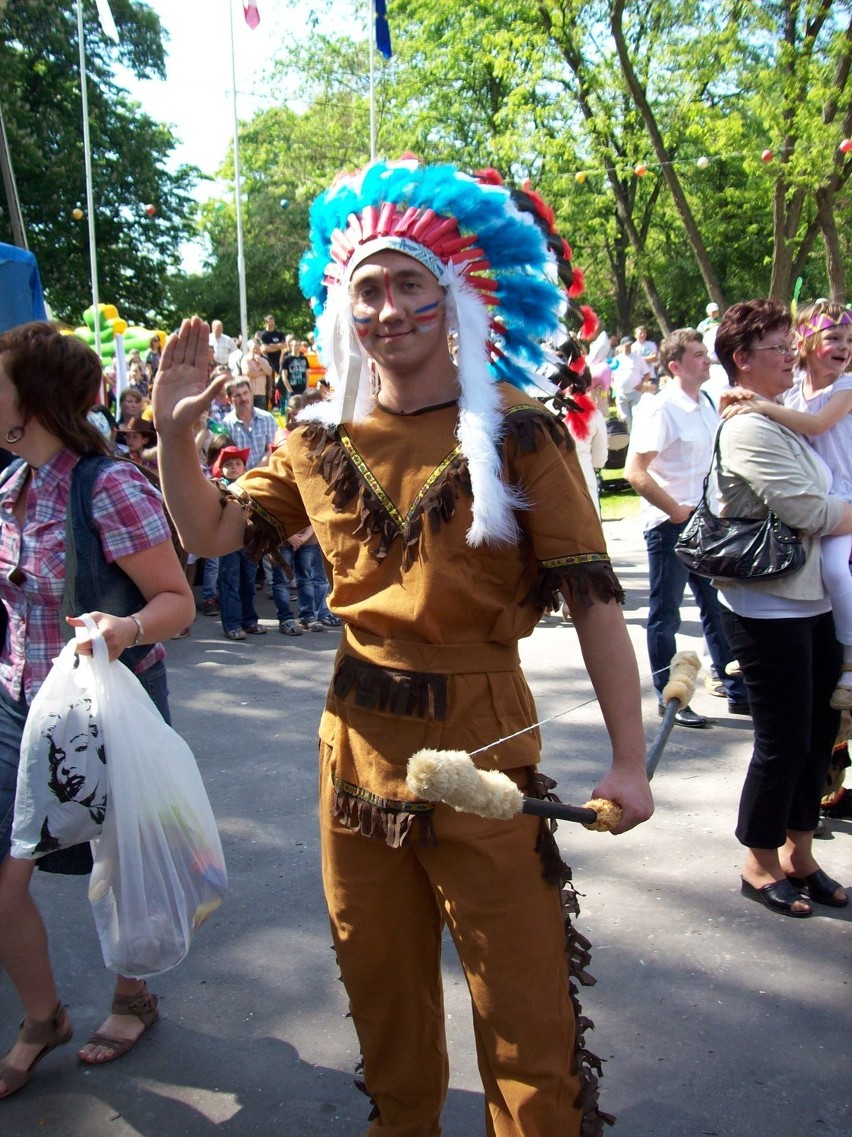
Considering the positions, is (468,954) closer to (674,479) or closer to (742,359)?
(742,359)

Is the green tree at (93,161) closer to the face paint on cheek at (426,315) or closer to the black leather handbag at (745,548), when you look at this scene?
the black leather handbag at (745,548)

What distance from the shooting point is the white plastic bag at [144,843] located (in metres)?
2.42

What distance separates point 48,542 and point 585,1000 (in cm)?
194

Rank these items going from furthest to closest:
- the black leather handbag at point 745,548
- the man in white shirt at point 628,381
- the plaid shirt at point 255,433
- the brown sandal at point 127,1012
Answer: the man in white shirt at point 628,381 < the plaid shirt at point 255,433 < the black leather handbag at point 745,548 < the brown sandal at point 127,1012

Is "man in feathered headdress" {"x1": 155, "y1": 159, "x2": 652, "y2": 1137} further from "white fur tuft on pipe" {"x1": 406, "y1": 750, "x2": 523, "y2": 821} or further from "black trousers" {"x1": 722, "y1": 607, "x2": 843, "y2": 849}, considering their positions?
"black trousers" {"x1": 722, "y1": 607, "x2": 843, "y2": 849}

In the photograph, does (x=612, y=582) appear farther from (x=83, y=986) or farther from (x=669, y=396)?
(x=669, y=396)

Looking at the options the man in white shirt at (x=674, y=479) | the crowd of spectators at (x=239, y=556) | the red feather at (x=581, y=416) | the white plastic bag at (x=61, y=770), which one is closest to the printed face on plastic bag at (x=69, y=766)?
the white plastic bag at (x=61, y=770)

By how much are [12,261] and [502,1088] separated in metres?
5.01

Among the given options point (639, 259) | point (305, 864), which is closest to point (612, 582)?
point (305, 864)

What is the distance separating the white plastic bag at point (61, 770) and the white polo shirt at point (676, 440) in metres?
3.68

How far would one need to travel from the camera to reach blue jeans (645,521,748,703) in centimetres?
562

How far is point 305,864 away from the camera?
3959mm

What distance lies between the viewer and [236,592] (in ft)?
24.7

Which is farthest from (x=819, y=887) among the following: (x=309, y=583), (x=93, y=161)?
(x=93, y=161)
